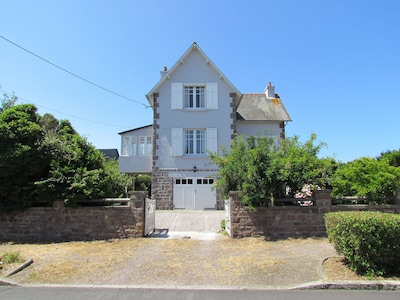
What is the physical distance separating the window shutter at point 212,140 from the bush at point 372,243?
41.2 feet

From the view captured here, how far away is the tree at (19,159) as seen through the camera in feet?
32.0

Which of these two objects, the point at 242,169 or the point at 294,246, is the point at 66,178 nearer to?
the point at 242,169

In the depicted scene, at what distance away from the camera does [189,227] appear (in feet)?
39.0

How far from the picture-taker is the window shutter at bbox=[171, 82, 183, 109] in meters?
18.9

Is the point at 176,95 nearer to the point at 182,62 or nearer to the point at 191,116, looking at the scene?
the point at 191,116

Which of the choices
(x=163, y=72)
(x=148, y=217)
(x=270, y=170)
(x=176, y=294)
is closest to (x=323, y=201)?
(x=270, y=170)

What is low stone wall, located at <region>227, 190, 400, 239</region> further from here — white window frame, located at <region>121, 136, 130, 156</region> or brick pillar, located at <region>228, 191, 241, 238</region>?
white window frame, located at <region>121, 136, 130, 156</region>

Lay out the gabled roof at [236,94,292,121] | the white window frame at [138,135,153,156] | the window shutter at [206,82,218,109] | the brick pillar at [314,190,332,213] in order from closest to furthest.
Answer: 1. the brick pillar at [314,190,332,213]
2. the window shutter at [206,82,218,109]
3. the white window frame at [138,135,153,156]
4. the gabled roof at [236,94,292,121]

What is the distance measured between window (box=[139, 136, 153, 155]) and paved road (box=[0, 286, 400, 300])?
14.3 m

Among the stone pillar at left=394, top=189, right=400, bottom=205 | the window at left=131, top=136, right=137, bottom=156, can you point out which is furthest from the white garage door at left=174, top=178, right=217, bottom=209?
the stone pillar at left=394, top=189, right=400, bottom=205

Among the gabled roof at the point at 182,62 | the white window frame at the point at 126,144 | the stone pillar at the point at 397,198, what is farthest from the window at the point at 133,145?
the stone pillar at the point at 397,198

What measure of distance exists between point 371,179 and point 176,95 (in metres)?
12.2

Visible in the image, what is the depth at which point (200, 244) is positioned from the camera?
9.09m

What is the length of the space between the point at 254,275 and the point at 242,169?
14.3 ft
